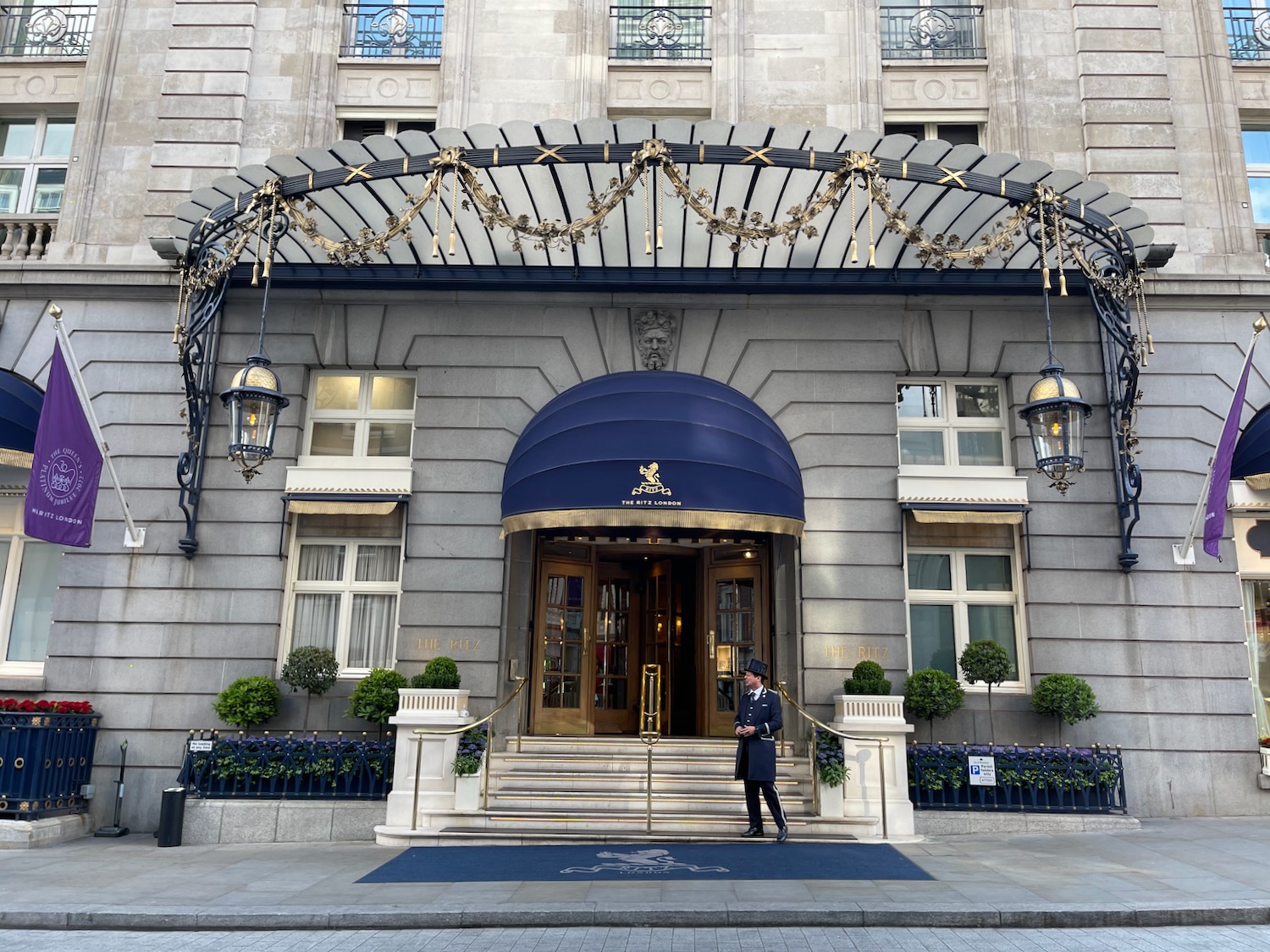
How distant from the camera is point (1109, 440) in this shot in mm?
15242

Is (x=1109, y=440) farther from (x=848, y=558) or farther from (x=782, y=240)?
(x=782, y=240)

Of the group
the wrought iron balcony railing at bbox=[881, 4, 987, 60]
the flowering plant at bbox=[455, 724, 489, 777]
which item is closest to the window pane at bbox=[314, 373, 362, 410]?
the flowering plant at bbox=[455, 724, 489, 777]

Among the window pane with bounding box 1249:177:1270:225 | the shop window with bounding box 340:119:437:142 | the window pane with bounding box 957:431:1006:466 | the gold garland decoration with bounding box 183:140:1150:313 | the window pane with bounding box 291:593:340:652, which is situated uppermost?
the shop window with bounding box 340:119:437:142

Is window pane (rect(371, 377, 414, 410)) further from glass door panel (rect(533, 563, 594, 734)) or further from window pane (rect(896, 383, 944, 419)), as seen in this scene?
window pane (rect(896, 383, 944, 419))

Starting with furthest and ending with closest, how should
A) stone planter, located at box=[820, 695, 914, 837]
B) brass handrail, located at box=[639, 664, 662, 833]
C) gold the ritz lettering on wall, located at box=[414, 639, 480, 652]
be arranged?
gold the ritz lettering on wall, located at box=[414, 639, 480, 652], stone planter, located at box=[820, 695, 914, 837], brass handrail, located at box=[639, 664, 662, 833]

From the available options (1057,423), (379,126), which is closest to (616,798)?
(1057,423)

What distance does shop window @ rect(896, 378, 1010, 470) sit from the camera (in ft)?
51.9

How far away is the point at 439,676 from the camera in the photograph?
44.2 ft

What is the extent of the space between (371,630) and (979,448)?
10.5 metres

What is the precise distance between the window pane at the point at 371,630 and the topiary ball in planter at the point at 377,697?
4.17ft

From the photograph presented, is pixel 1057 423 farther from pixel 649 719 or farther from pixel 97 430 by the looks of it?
pixel 97 430

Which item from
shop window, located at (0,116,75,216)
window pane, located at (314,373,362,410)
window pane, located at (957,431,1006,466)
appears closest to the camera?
window pane, located at (957,431,1006,466)

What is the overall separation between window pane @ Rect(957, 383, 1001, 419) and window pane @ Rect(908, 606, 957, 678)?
3.31 metres

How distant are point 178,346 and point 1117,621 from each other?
49.7ft
